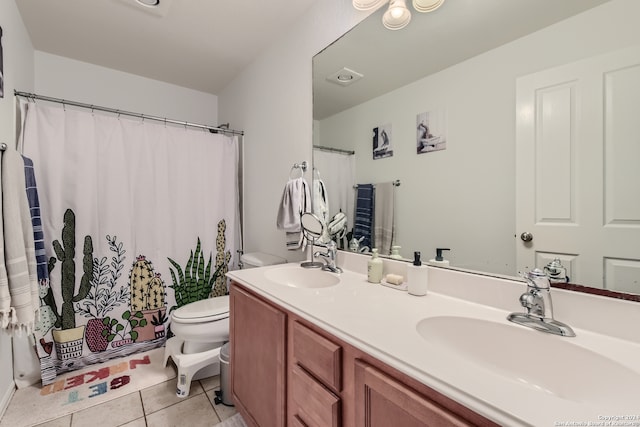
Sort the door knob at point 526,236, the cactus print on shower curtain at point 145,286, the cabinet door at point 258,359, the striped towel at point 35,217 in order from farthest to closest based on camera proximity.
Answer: the cactus print on shower curtain at point 145,286
the striped towel at point 35,217
the cabinet door at point 258,359
the door knob at point 526,236

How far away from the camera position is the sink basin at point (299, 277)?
A: 137cm

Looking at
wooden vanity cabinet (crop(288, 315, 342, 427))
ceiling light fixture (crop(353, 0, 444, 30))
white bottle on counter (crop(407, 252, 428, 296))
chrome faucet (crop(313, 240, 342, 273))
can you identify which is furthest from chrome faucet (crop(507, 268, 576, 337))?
ceiling light fixture (crop(353, 0, 444, 30))

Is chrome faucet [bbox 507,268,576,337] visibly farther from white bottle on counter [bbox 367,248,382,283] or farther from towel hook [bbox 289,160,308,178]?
towel hook [bbox 289,160,308,178]

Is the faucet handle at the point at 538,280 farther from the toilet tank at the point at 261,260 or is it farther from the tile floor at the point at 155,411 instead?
the tile floor at the point at 155,411

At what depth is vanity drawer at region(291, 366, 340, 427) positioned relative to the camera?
28.7 inches

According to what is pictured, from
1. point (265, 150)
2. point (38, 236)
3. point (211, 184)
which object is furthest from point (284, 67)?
point (38, 236)

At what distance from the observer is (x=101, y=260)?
1.87 m

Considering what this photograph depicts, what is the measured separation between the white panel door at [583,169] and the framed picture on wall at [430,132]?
9.9 inches

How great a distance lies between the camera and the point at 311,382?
81cm

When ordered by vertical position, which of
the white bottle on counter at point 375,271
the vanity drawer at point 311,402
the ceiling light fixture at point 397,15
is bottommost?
the vanity drawer at point 311,402

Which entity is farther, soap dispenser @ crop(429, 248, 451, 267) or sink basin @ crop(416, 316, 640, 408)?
soap dispenser @ crop(429, 248, 451, 267)

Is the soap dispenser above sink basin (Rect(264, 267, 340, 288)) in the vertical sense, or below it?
above

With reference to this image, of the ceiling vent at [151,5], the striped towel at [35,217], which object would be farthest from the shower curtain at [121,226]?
the ceiling vent at [151,5]

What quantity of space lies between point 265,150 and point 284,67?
0.59 metres
